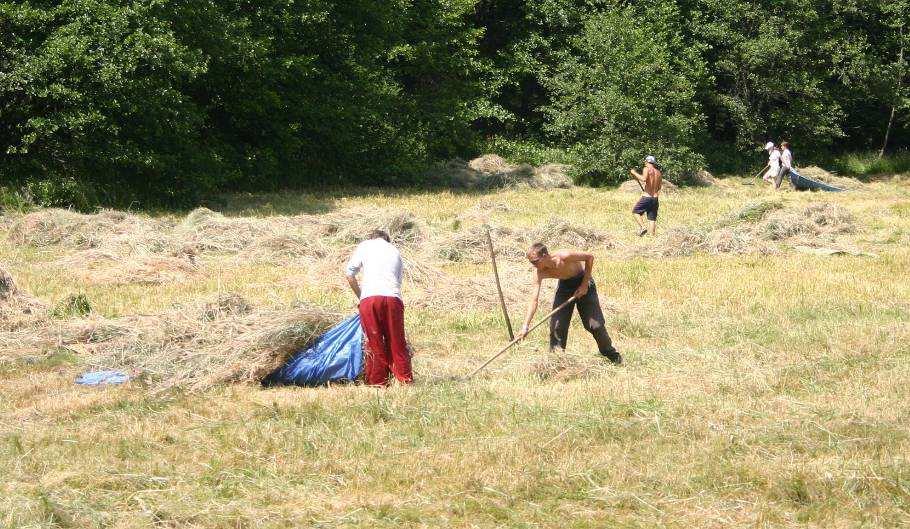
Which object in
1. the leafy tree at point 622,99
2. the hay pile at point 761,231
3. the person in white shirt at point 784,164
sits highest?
the leafy tree at point 622,99

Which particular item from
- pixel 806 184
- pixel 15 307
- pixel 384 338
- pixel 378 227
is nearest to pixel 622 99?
pixel 806 184

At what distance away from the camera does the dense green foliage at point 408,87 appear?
→ 21.0m

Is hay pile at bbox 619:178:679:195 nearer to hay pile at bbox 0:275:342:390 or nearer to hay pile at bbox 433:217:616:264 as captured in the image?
hay pile at bbox 433:217:616:264

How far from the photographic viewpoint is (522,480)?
719 cm

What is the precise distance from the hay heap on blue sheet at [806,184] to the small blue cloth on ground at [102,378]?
2526cm

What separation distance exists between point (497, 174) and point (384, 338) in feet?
74.3

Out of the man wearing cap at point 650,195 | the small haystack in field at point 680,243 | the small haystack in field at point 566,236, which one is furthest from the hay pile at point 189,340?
the man wearing cap at point 650,195

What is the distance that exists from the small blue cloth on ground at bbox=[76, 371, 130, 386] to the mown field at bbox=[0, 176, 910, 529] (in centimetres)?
23

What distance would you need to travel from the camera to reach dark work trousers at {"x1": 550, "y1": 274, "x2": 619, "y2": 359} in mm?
10375

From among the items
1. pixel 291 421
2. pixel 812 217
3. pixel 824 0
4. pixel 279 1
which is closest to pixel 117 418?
pixel 291 421

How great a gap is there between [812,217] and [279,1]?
13.8 metres

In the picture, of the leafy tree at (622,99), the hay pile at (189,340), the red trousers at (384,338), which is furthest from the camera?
the leafy tree at (622,99)

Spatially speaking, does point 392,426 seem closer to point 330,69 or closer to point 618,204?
point 618,204

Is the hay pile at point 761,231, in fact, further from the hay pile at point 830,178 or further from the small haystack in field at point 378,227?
the hay pile at point 830,178
